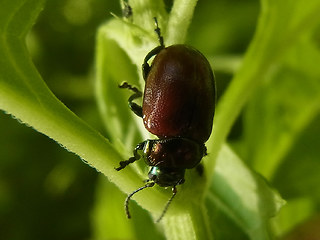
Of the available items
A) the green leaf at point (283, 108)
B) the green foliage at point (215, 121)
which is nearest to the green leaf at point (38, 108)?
the green foliage at point (215, 121)

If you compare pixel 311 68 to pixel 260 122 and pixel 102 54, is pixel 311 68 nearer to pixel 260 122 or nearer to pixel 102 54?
pixel 260 122

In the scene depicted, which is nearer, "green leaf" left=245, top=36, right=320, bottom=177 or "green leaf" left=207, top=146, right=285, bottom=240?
"green leaf" left=207, top=146, right=285, bottom=240

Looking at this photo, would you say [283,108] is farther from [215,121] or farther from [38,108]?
[38,108]

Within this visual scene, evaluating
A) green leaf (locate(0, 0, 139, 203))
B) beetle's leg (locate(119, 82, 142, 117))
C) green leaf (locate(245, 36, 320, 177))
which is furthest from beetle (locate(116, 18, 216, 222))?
green leaf (locate(245, 36, 320, 177))

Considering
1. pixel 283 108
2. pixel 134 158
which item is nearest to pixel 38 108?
pixel 134 158

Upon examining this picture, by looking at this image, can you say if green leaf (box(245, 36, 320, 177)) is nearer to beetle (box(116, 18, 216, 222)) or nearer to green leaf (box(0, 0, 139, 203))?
beetle (box(116, 18, 216, 222))

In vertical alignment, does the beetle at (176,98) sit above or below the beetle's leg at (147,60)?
below

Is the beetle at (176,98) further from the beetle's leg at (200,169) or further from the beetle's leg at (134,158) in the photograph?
the beetle's leg at (200,169)

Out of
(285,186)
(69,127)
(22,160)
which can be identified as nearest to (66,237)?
(22,160)
